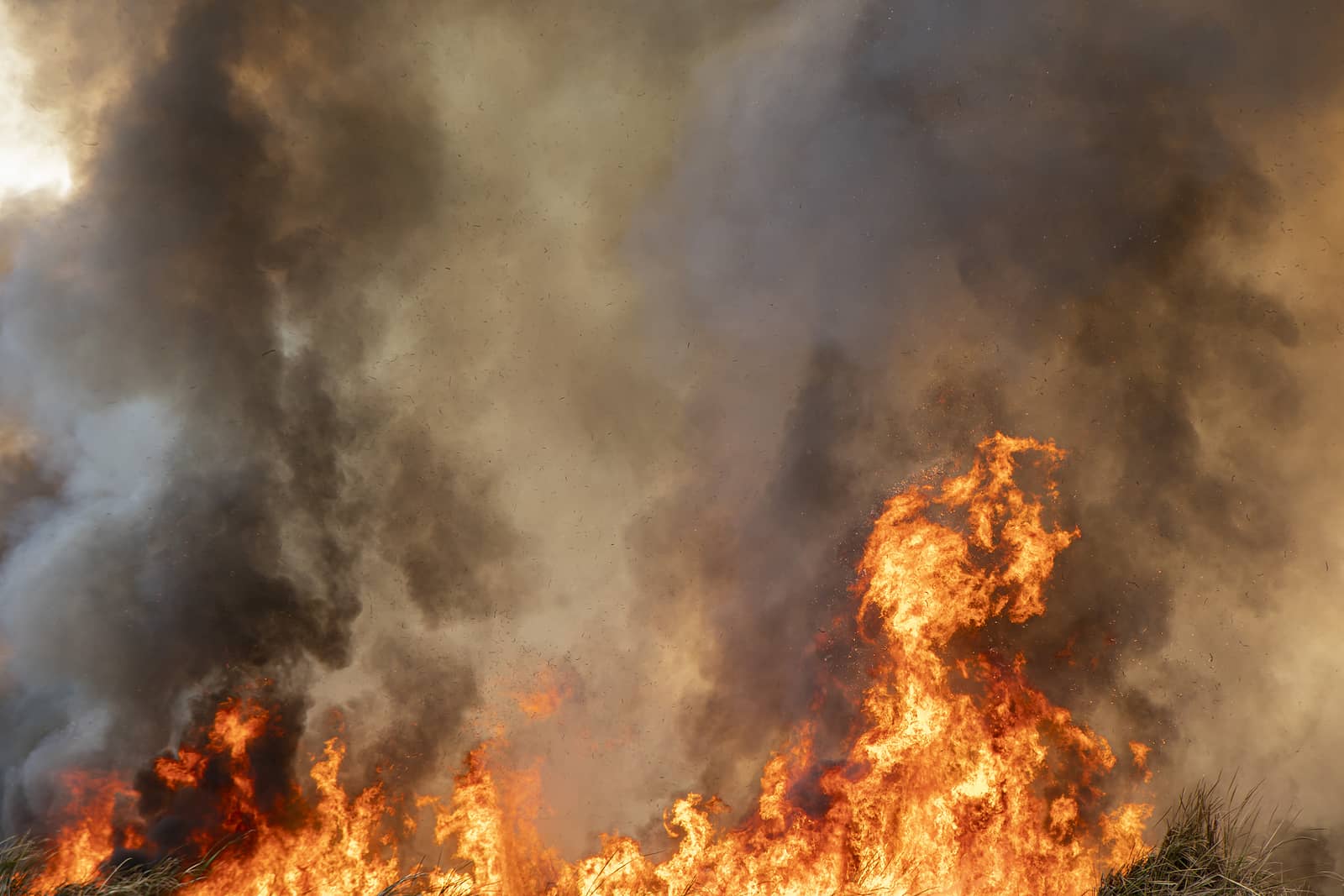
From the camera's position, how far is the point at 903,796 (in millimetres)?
10547

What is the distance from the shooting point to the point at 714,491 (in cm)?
1117

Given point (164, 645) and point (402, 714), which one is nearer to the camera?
point (164, 645)

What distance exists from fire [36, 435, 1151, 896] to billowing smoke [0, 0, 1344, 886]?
0.53 metres

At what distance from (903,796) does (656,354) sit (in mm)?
8048

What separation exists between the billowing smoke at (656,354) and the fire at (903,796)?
527 mm

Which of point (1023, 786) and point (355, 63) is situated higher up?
point (355, 63)

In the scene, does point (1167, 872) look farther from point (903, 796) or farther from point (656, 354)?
point (656, 354)

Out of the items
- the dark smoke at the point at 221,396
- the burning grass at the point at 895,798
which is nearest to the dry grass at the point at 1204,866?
the burning grass at the point at 895,798

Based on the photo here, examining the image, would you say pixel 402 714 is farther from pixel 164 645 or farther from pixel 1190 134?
pixel 1190 134

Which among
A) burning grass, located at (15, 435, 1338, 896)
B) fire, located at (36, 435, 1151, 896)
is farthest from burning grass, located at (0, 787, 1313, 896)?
fire, located at (36, 435, 1151, 896)

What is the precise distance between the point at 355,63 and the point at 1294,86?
14.6m

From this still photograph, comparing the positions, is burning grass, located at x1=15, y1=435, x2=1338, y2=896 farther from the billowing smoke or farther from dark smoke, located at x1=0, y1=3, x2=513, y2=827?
dark smoke, located at x1=0, y1=3, x2=513, y2=827

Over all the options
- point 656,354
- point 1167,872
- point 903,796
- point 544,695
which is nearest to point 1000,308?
point 656,354

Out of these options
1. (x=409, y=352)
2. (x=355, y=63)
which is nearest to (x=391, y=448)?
(x=409, y=352)
